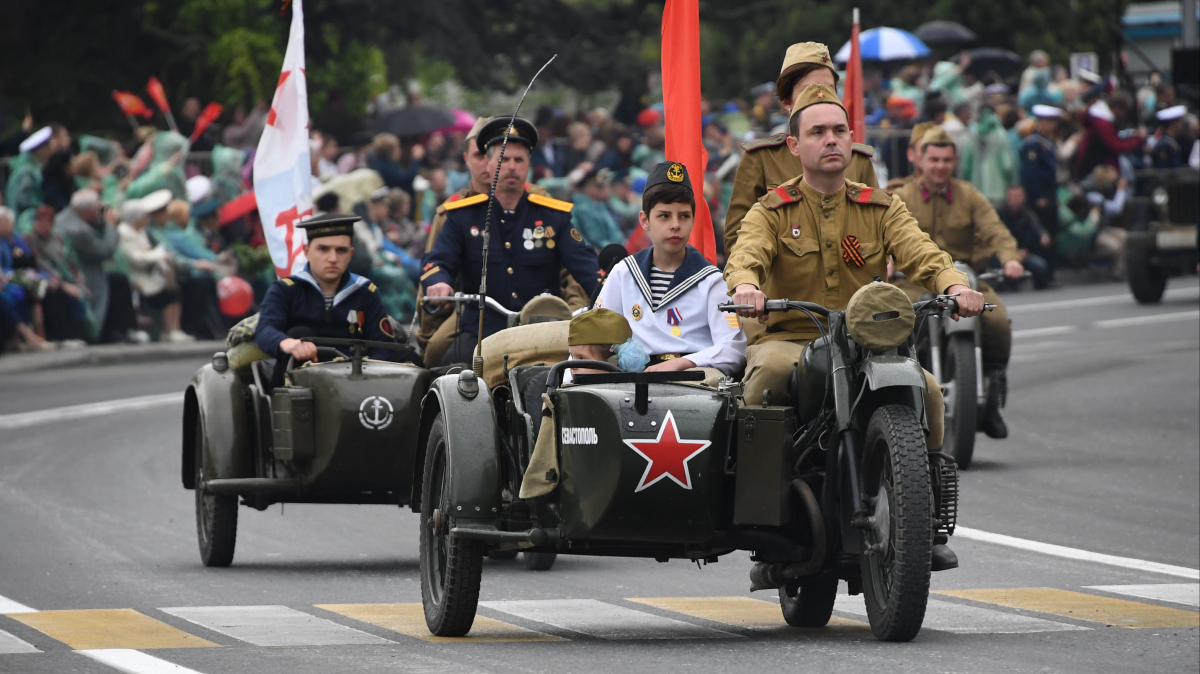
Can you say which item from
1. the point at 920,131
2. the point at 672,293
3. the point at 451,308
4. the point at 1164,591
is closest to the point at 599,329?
the point at 672,293

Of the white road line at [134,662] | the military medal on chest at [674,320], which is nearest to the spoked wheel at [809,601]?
the military medal on chest at [674,320]

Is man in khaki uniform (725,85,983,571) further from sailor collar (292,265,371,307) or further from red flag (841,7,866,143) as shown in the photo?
red flag (841,7,866,143)

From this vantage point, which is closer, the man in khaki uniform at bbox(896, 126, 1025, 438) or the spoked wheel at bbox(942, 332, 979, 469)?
the spoked wheel at bbox(942, 332, 979, 469)

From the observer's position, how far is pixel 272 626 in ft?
27.3

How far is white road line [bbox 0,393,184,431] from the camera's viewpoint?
58.6 ft

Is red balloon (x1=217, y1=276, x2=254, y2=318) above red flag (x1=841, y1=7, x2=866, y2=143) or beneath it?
beneath

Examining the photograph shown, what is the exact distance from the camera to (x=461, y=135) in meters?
28.0

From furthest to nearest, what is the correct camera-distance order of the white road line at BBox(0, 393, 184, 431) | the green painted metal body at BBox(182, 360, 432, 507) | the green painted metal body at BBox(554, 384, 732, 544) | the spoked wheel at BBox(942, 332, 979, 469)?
the white road line at BBox(0, 393, 184, 431)
the spoked wheel at BBox(942, 332, 979, 469)
the green painted metal body at BBox(182, 360, 432, 507)
the green painted metal body at BBox(554, 384, 732, 544)

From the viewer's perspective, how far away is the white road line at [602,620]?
8062mm

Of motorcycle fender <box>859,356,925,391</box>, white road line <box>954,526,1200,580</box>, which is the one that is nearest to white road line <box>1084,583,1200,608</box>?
white road line <box>954,526,1200,580</box>

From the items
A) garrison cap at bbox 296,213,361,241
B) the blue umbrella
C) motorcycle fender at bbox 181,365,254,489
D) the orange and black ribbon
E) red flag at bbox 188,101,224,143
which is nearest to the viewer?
the orange and black ribbon

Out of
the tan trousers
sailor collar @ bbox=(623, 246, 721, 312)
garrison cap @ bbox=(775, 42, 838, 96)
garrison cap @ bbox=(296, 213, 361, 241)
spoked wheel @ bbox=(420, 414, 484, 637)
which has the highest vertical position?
garrison cap @ bbox=(775, 42, 838, 96)

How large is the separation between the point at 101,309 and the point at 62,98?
8.63 m

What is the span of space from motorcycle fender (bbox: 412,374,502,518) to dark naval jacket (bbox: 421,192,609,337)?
10.2 ft
